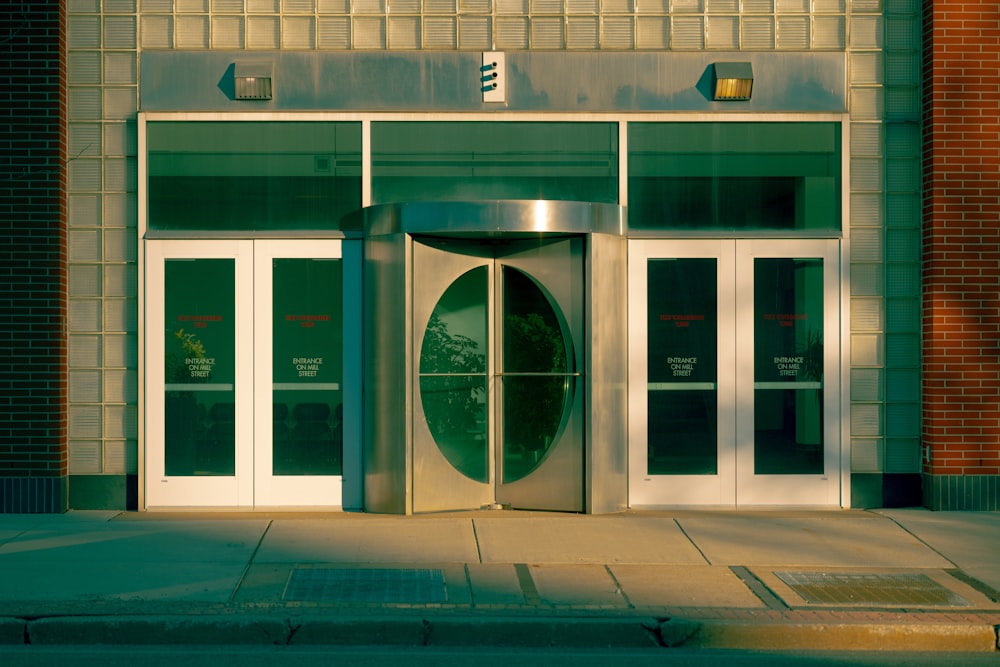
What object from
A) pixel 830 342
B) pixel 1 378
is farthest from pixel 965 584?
pixel 1 378

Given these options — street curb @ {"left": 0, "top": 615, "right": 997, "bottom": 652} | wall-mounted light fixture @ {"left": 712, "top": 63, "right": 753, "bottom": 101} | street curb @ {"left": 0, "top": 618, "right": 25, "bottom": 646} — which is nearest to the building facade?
wall-mounted light fixture @ {"left": 712, "top": 63, "right": 753, "bottom": 101}

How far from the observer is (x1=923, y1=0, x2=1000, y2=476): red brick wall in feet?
33.4

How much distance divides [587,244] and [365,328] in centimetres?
220

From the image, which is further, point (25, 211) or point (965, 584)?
point (25, 211)

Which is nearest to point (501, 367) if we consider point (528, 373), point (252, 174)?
point (528, 373)

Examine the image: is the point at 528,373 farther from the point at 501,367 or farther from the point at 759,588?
the point at 759,588

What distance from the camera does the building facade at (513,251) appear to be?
400 inches

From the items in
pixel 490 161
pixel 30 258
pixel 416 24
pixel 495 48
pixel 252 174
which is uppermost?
pixel 416 24

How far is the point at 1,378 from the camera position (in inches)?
393

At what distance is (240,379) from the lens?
33.4ft

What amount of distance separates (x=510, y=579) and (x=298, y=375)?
3496 mm

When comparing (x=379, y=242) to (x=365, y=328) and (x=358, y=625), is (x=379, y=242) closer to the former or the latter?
(x=365, y=328)

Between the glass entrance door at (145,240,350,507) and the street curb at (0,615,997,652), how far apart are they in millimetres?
3558

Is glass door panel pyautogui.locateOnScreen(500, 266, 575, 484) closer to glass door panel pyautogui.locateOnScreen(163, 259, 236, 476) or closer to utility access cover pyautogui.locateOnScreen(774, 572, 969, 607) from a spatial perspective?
glass door panel pyautogui.locateOnScreen(163, 259, 236, 476)
